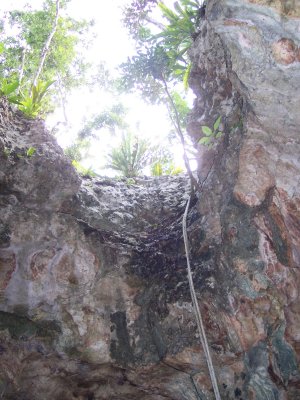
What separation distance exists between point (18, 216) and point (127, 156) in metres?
3.69

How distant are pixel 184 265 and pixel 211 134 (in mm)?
1613

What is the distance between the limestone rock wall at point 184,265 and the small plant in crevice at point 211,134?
75mm

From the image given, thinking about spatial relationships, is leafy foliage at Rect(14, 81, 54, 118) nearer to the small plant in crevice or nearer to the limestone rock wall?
the limestone rock wall

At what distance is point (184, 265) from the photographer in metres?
4.30

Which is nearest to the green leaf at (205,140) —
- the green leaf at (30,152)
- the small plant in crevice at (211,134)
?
the small plant in crevice at (211,134)

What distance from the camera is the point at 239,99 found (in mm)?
4219

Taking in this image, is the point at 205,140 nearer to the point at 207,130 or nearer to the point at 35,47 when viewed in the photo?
the point at 207,130

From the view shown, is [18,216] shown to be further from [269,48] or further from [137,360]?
[269,48]

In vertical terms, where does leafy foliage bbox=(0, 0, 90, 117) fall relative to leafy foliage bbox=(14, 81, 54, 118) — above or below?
above

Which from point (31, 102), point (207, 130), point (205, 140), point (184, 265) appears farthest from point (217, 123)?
point (31, 102)

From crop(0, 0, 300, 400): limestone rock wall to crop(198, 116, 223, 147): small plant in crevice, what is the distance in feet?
0.24

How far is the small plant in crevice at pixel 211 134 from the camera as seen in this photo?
172 inches

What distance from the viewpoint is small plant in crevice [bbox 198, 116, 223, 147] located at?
4.38 m

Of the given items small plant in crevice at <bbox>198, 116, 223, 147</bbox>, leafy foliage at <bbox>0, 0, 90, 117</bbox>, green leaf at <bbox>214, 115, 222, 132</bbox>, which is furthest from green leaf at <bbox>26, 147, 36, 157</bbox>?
leafy foliage at <bbox>0, 0, 90, 117</bbox>
